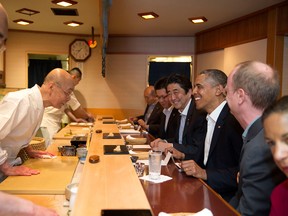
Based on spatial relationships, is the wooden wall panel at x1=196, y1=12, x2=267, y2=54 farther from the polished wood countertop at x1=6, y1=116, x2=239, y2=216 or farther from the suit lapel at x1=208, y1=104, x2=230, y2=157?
the polished wood countertop at x1=6, y1=116, x2=239, y2=216

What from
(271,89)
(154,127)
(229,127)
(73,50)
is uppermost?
(73,50)

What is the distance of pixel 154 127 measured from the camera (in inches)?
173

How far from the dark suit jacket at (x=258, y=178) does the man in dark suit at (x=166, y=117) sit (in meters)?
2.12

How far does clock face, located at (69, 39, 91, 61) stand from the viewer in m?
6.55

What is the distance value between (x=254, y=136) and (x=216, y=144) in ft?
2.04

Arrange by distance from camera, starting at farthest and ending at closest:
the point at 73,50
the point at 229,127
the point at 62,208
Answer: the point at 73,50
the point at 229,127
the point at 62,208

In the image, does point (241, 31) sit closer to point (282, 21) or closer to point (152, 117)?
point (282, 21)

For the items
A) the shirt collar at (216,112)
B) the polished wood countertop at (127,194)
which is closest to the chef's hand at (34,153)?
the polished wood countertop at (127,194)

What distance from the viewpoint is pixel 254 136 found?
146 cm

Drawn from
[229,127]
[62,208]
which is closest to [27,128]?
[62,208]

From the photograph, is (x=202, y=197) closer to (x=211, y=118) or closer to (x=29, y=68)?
(x=211, y=118)

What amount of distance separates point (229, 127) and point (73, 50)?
5.11 metres

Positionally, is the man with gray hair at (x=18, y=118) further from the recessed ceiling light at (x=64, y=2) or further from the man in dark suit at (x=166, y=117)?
the recessed ceiling light at (x=64, y=2)

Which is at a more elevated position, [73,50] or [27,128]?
[73,50]
